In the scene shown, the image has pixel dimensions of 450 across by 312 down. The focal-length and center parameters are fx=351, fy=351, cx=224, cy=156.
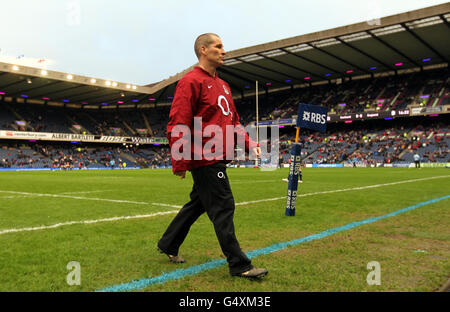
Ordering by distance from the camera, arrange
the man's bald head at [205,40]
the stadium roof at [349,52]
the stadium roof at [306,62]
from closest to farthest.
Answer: the man's bald head at [205,40], the stadium roof at [349,52], the stadium roof at [306,62]

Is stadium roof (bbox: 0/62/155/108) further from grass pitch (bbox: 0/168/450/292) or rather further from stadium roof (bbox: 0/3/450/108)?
grass pitch (bbox: 0/168/450/292)

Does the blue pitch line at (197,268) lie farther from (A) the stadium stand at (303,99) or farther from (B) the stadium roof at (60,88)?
(B) the stadium roof at (60,88)

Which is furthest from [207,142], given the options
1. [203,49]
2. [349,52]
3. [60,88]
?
[60,88]

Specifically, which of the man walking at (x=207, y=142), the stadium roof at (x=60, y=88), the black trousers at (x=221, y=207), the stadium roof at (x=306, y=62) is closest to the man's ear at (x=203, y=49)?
the man walking at (x=207, y=142)

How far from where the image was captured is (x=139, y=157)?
58062mm

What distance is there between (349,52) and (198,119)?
39696 millimetres

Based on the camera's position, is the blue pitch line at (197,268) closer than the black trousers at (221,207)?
Yes

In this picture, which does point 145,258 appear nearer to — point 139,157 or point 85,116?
point 139,157

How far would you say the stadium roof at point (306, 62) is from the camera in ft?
103

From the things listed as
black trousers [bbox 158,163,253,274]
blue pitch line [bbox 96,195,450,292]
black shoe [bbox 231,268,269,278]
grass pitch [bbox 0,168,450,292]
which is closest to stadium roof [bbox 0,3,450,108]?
grass pitch [bbox 0,168,450,292]

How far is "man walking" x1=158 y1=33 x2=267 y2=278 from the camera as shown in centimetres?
264

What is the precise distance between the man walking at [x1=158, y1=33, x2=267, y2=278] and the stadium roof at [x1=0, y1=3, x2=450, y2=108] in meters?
31.8

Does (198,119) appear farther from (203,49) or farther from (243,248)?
(243,248)
